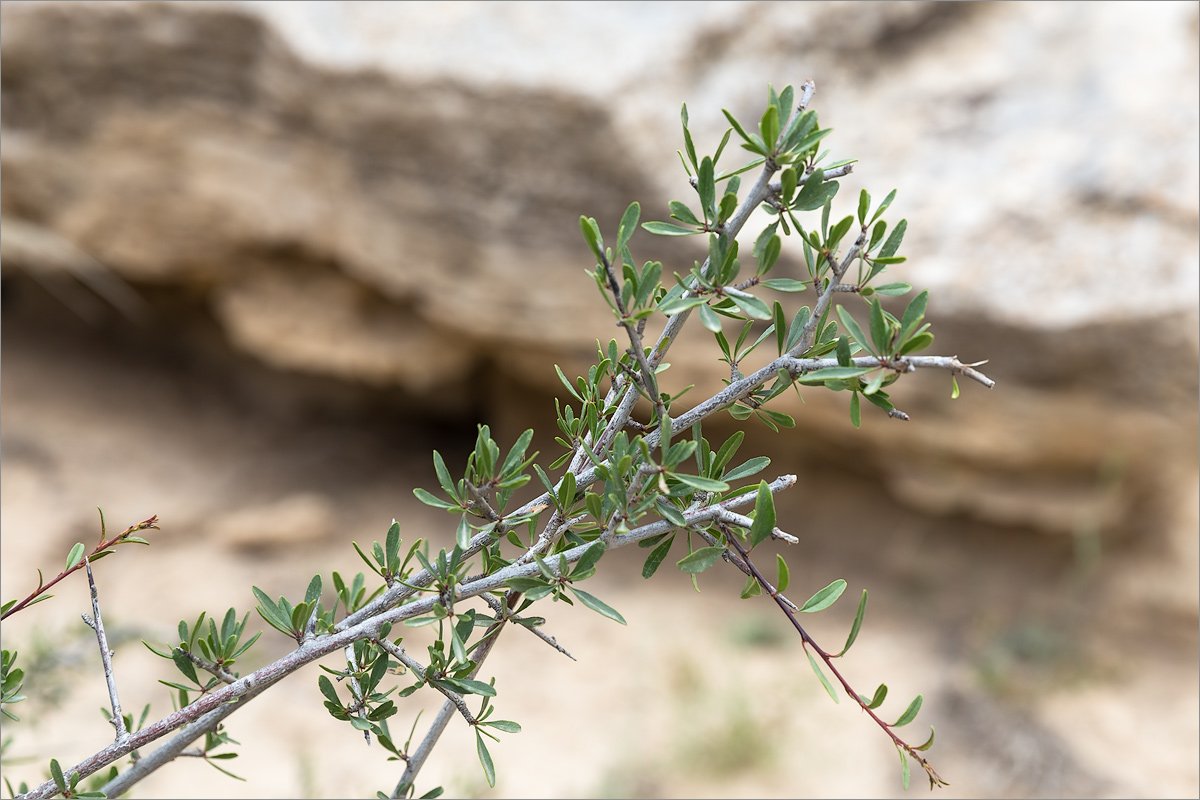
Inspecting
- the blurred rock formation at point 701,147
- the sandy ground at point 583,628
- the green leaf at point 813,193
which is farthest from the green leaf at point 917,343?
the blurred rock formation at point 701,147

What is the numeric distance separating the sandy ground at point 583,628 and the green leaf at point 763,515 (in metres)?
1.13

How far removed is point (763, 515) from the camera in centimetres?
53

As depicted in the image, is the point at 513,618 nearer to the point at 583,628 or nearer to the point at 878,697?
the point at 878,697

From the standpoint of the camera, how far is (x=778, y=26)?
7.46 feet

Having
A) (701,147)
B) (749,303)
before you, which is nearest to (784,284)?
(749,303)

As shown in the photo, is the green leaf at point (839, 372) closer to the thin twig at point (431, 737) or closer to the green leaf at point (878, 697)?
the green leaf at point (878, 697)

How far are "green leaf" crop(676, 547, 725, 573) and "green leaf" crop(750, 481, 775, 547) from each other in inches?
1.2

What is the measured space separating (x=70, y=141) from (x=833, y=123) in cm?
232

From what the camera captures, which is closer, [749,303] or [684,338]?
[749,303]

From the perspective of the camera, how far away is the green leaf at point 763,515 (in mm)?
522

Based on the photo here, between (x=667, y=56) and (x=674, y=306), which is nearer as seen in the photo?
(x=674, y=306)

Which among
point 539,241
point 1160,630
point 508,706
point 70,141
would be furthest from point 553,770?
point 70,141

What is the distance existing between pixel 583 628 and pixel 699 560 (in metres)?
2.24

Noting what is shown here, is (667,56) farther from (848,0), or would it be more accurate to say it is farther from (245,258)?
(245,258)
